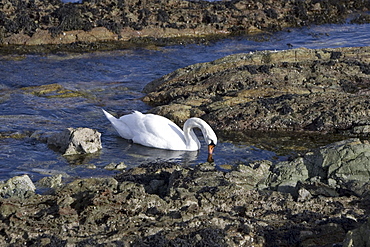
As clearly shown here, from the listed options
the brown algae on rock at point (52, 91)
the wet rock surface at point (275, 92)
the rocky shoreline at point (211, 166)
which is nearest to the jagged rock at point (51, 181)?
the rocky shoreline at point (211, 166)

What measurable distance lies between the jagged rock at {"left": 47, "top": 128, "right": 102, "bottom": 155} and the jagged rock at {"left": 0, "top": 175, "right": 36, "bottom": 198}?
5.73ft

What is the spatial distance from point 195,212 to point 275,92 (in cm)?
596

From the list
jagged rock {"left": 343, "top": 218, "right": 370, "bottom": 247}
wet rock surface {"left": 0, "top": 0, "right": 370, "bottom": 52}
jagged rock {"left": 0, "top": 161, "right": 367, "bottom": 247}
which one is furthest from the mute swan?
wet rock surface {"left": 0, "top": 0, "right": 370, "bottom": 52}

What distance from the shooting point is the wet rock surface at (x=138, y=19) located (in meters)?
17.0

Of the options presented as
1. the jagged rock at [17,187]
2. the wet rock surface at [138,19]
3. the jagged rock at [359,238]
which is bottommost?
the jagged rock at [17,187]

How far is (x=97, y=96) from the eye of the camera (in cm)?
1273

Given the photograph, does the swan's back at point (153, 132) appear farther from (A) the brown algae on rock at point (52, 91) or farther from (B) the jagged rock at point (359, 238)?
(B) the jagged rock at point (359, 238)

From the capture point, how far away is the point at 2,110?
1145 cm

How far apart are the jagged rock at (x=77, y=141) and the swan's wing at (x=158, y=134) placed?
800 millimetres

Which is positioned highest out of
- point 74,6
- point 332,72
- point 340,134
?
point 74,6

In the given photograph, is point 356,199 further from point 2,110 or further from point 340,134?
point 2,110

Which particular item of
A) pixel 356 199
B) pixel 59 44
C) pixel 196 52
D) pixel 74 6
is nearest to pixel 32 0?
pixel 74 6

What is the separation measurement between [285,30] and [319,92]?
8.93 meters

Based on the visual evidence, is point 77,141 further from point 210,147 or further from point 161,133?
point 210,147
